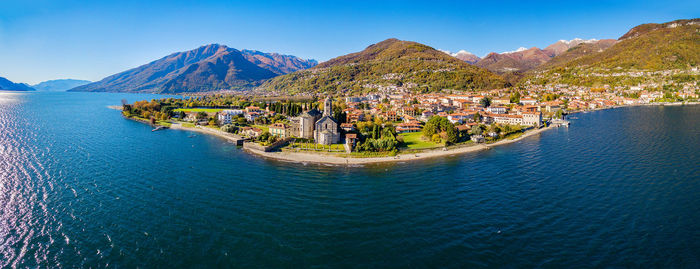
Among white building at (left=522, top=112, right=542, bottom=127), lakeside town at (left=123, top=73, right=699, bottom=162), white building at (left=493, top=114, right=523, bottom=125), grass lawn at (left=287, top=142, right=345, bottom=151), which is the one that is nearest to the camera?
grass lawn at (left=287, top=142, right=345, bottom=151)

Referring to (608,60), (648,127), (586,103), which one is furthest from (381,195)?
(608,60)

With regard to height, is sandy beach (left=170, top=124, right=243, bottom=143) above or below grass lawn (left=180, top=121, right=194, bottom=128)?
below

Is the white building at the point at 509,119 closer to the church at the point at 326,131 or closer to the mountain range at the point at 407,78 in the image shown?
the church at the point at 326,131

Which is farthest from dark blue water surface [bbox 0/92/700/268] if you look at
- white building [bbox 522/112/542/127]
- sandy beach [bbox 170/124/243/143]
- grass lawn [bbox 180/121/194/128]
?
Result: grass lawn [bbox 180/121/194/128]

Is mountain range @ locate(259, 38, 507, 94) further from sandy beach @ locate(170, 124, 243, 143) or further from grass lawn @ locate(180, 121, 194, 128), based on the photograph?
sandy beach @ locate(170, 124, 243, 143)

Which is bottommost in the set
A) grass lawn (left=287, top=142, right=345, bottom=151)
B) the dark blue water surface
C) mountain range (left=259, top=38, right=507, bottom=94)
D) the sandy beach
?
the dark blue water surface

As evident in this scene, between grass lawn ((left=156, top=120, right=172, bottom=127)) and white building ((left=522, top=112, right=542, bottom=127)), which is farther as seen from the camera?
grass lawn ((left=156, top=120, right=172, bottom=127))

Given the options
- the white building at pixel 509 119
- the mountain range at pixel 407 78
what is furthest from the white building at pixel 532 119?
the mountain range at pixel 407 78
